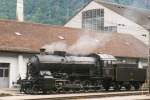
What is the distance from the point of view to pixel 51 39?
42656mm

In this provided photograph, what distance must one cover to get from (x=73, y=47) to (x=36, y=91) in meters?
11.8

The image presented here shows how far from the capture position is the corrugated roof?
38406 millimetres

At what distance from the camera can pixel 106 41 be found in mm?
50031

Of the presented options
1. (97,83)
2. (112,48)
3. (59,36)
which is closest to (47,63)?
(97,83)

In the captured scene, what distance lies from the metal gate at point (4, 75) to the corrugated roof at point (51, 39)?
68.5 inches

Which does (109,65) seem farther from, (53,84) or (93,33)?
(93,33)

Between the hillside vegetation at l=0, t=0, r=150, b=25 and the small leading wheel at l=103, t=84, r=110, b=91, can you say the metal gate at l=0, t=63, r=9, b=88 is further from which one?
the hillside vegetation at l=0, t=0, r=150, b=25

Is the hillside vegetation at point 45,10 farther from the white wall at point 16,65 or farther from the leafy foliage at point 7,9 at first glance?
the white wall at point 16,65

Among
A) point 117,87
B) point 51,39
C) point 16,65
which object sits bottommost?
point 117,87

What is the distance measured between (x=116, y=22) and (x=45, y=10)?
2917 centimetres

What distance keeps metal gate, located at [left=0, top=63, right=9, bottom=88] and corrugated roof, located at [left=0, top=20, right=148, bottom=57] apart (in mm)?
1739

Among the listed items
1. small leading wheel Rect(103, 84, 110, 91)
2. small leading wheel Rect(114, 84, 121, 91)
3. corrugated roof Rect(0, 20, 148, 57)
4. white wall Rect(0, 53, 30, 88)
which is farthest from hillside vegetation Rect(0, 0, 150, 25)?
small leading wheel Rect(103, 84, 110, 91)

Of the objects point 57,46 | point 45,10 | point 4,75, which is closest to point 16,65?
point 4,75

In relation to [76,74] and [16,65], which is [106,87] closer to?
[76,74]
